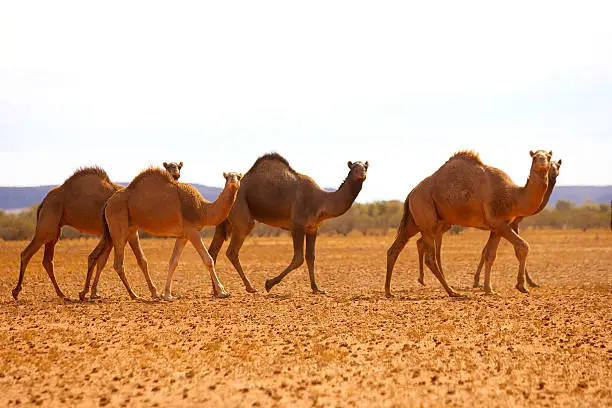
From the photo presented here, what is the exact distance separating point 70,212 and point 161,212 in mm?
2094

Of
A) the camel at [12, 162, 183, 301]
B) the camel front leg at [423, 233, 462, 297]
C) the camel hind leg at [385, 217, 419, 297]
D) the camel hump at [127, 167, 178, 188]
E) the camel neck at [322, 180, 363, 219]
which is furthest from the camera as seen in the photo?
the camel neck at [322, 180, 363, 219]

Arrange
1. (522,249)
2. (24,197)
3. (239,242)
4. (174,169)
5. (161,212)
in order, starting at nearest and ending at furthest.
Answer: (161,212) → (522,249) → (174,169) → (239,242) → (24,197)

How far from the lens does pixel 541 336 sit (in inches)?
401

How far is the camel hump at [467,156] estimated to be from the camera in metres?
15.7

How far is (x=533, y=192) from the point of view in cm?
1466

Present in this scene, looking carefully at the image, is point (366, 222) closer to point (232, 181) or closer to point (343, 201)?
point (343, 201)

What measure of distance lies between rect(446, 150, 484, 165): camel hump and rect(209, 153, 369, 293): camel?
180cm

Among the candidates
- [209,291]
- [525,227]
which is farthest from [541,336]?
[525,227]

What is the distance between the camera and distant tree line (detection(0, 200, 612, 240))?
5459 centimetres

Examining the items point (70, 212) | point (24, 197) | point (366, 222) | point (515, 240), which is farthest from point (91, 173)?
point (24, 197)

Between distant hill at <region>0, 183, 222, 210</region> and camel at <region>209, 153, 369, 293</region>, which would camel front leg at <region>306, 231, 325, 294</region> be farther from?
distant hill at <region>0, 183, 222, 210</region>

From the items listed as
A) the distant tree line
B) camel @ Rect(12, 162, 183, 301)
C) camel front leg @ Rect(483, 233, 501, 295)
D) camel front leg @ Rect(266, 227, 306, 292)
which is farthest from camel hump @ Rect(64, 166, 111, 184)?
the distant tree line

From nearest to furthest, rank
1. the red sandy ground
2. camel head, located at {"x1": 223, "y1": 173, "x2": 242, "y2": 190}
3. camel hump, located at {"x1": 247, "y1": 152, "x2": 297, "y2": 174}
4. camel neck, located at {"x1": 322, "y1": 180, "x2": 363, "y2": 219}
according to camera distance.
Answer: the red sandy ground
camel head, located at {"x1": 223, "y1": 173, "x2": 242, "y2": 190}
camel neck, located at {"x1": 322, "y1": 180, "x2": 363, "y2": 219}
camel hump, located at {"x1": 247, "y1": 152, "x2": 297, "y2": 174}

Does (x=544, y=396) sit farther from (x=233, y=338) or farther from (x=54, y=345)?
(x=54, y=345)
